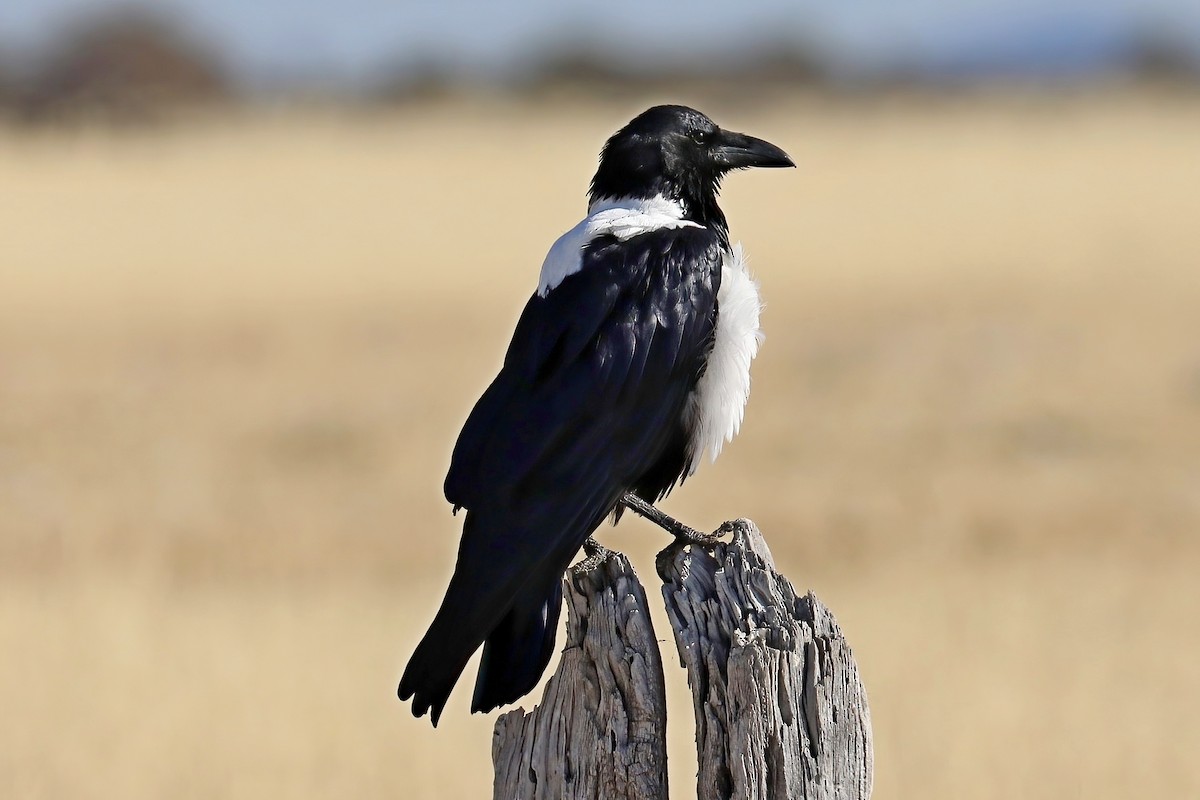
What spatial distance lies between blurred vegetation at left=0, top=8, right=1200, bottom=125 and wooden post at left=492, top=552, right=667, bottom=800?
35819mm

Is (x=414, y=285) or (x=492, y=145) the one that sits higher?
(x=492, y=145)

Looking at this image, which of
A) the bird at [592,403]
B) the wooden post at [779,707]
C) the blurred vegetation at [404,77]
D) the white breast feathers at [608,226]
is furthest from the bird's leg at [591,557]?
the blurred vegetation at [404,77]

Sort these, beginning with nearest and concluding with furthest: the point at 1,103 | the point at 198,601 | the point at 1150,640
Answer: the point at 1150,640, the point at 198,601, the point at 1,103

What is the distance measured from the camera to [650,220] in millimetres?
4422

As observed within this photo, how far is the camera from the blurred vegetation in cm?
4391

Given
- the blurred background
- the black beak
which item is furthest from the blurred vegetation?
the black beak

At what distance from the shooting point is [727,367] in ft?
13.5

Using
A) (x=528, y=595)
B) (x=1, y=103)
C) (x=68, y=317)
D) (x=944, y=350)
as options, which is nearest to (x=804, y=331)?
(x=944, y=350)

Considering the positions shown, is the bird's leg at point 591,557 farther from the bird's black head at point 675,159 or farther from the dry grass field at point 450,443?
the dry grass field at point 450,443

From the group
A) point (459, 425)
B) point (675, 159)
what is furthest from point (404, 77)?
point (675, 159)

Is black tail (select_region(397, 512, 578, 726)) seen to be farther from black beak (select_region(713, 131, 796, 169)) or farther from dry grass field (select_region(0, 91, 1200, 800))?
dry grass field (select_region(0, 91, 1200, 800))

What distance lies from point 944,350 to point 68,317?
942 cm

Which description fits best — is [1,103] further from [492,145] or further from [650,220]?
[650,220]

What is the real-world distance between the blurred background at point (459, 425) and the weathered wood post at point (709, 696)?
282 cm
